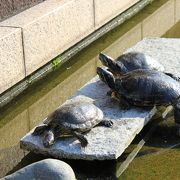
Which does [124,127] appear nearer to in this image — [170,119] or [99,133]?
[99,133]

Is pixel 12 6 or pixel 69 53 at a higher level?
pixel 12 6

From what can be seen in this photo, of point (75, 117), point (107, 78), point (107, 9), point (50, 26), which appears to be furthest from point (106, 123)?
point (107, 9)

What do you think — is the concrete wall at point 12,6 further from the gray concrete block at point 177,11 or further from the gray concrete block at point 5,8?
the gray concrete block at point 177,11

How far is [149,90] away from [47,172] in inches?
64.8

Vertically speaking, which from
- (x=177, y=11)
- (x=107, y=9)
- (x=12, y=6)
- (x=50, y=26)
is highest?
(x=12, y=6)

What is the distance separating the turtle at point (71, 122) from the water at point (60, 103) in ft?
0.76

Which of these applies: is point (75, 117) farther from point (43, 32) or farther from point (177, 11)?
point (177, 11)

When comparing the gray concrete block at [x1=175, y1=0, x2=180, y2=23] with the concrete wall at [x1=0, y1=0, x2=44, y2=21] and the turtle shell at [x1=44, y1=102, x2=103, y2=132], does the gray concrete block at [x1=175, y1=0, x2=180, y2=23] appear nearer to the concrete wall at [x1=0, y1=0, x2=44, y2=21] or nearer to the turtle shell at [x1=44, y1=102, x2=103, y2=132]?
the concrete wall at [x1=0, y1=0, x2=44, y2=21]

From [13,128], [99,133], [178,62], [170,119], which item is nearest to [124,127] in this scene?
[99,133]

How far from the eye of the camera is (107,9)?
889 cm

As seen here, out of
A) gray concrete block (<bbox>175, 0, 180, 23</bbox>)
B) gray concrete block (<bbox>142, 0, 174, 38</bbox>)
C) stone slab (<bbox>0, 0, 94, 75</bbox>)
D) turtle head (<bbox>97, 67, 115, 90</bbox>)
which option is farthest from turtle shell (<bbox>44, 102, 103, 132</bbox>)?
gray concrete block (<bbox>175, 0, 180, 23</bbox>)

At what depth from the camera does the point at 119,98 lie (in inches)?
230

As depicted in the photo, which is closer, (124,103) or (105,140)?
(105,140)

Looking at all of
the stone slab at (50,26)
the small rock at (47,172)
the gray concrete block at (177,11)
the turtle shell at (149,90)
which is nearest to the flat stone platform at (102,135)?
the turtle shell at (149,90)
